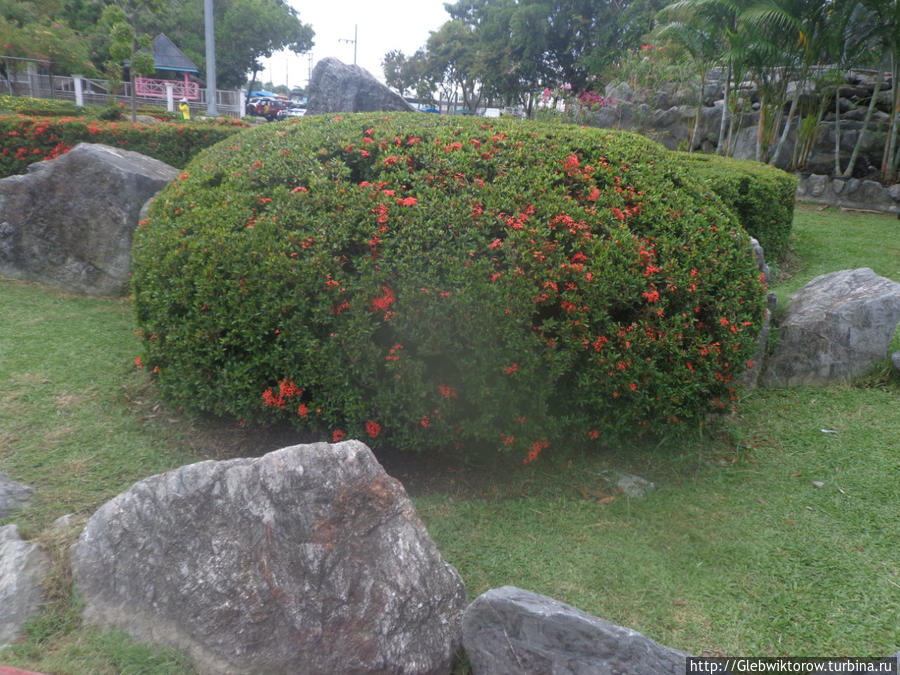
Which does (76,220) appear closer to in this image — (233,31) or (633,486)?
(633,486)

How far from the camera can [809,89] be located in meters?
14.4

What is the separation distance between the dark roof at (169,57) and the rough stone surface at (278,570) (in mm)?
40527

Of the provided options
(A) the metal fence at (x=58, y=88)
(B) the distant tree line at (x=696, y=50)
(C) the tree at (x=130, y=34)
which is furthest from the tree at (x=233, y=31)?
(C) the tree at (x=130, y=34)

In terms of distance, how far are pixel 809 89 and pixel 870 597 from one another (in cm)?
1504

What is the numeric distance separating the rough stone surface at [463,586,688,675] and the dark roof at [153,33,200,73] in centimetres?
4122

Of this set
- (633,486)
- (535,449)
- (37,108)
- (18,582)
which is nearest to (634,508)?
(633,486)

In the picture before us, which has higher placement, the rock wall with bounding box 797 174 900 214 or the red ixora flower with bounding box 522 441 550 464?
the rock wall with bounding box 797 174 900 214

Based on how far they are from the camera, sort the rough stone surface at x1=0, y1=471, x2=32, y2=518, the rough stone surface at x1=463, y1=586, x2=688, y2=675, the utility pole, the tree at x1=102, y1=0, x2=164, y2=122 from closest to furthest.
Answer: the rough stone surface at x1=463, y1=586, x2=688, y2=675
the rough stone surface at x1=0, y1=471, x2=32, y2=518
the tree at x1=102, y1=0, x2=164, y2=122
the utility pole

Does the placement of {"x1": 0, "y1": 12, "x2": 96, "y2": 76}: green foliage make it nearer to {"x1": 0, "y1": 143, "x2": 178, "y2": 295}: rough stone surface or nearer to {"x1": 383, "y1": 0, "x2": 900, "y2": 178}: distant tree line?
{"x1": 383, "y1": 0, "x2": 900, "y2": 178}: distant tree line

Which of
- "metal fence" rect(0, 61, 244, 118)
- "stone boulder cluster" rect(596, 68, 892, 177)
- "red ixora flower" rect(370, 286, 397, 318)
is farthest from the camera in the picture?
"metal fence" rect(0, 61, 244, 118)

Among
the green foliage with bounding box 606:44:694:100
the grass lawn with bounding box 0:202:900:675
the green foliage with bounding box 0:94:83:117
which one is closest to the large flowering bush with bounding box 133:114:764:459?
the grass lawn with bounding box 0:202:900:675

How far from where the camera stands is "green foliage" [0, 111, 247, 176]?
8.56m

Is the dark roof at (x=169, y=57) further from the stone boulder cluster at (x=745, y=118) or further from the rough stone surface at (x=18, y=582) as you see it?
the rough stone surface at (x=18, y=582)

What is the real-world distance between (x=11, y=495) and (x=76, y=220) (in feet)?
12.5
